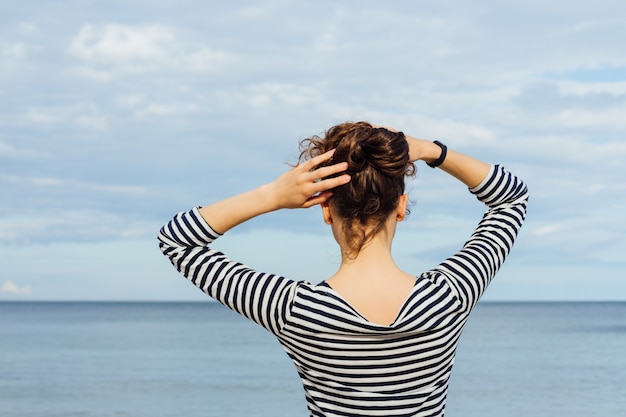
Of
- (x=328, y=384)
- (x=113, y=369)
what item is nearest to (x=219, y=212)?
(x=328, y=384)

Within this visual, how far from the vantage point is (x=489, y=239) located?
2.29 m

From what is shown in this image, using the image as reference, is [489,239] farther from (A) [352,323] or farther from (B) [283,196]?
(B) [283,196]

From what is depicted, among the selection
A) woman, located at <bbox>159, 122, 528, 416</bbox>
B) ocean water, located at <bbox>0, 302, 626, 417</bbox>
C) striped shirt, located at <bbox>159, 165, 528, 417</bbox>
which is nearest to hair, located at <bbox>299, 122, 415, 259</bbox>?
woman, located at <bbox>159, 122, 528, 416</bbox>

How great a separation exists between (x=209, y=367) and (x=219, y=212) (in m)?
22.3

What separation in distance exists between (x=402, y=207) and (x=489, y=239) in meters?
0.32

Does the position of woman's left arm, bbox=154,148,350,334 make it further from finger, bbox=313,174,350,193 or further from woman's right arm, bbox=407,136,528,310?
woman's right arm, bbox=407,136,528,310

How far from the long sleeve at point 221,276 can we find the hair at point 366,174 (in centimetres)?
22

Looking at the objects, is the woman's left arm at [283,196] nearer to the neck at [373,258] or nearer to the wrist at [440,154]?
the neck at [373,258]

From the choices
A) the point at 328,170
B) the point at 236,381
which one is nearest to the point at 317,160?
the point at 328,170

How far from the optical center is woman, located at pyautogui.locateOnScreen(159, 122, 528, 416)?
6.63ft

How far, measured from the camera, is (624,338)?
39375 mm

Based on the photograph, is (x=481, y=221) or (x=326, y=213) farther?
(x=481, y=221)

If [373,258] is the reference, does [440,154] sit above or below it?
above

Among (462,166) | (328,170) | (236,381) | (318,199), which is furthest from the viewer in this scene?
(236,381)
